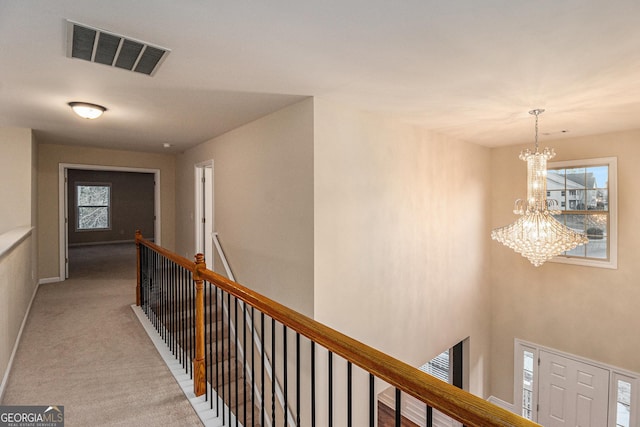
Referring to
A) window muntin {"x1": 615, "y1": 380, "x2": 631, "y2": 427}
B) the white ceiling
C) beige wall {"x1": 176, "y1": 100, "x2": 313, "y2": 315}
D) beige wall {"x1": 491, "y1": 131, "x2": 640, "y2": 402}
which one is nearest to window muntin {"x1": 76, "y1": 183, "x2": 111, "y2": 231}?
the white ceiling

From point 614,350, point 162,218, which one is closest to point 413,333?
point 614,350

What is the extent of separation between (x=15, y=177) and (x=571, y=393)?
26.9 feet

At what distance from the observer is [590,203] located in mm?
4598

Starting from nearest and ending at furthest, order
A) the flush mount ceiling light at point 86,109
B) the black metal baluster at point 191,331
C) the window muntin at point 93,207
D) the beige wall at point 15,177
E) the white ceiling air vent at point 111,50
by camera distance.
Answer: the white ceiling air vent at point 111,50
the black metal baluster at point 191,331
the flush mount ceiling light at point 86,109
the beige wall at point 15,177
the window muntin at point 93,207

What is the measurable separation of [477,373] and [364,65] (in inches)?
204

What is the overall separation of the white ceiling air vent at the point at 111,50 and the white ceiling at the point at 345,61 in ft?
0.20

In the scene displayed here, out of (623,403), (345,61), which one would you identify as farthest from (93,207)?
(623,403)

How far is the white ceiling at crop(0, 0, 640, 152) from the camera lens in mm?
1660

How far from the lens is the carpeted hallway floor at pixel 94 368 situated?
224cm

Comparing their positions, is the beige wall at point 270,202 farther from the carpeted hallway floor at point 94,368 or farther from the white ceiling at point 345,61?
the carpeted hallway floor at point 94,368

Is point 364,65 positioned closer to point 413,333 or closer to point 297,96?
point 297,96

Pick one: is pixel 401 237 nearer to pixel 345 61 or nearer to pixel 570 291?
pixel 345 61

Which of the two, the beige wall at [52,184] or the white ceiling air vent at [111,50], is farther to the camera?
the beige wall at [52,184]

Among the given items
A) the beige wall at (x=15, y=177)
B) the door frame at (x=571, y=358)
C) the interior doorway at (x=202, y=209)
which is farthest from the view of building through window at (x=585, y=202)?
the beige wall at (x=15, y=177)
